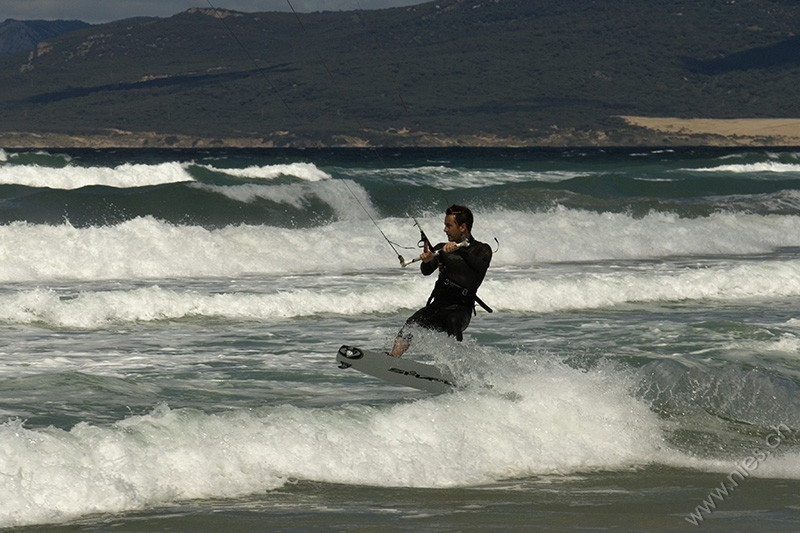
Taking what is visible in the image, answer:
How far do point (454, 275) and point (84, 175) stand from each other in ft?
122

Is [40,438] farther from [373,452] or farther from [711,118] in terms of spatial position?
[711,118]

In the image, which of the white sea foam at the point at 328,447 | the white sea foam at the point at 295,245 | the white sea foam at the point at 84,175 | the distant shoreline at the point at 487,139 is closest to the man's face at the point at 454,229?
the white sea foam at the point at 328,447

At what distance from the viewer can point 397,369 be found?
996cm

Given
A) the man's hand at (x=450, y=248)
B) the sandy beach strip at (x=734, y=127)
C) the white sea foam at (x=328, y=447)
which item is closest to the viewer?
the white sea foam at (x=328, y=447)

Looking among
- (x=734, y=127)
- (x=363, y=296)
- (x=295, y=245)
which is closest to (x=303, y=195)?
(x=295, y=245)

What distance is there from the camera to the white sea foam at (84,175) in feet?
144

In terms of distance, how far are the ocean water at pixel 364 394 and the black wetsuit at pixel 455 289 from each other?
0.15 m

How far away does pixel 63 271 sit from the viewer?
2194cm

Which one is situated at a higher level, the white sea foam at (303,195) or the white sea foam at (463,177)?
the white sea foam at (463,177)

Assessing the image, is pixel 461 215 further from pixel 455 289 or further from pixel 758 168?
pixel 758 168

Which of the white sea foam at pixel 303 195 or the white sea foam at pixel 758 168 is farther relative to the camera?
the white sea foam at pixel 758 168

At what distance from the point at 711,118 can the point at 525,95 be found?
2716 cm

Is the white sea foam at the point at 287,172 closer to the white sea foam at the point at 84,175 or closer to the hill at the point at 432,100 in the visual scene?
the white sea foam at the point at 84,175

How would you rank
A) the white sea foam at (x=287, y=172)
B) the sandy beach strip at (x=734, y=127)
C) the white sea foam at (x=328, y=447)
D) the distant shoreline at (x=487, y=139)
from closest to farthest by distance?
1. the white sea foam at (x=328, y=447)
2. the white sea foam at (x=287, y=172)
3. the sandy beach strip at (x=734, y=127)
4. the distant shoreline at (x=487, y=139)
